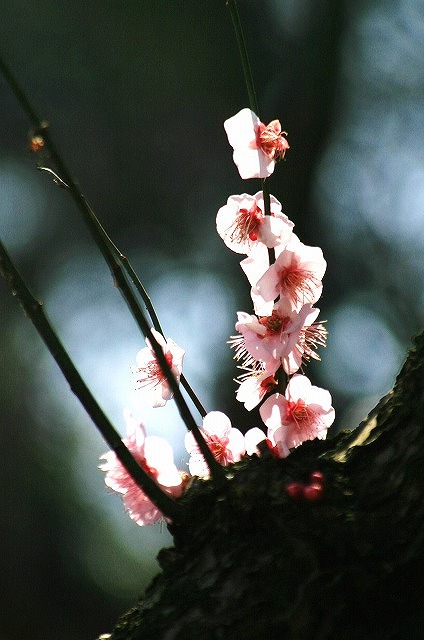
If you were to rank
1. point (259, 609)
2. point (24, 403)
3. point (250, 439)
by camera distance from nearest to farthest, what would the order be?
point (259, 609) < point (250, 439) < point (24, 403)

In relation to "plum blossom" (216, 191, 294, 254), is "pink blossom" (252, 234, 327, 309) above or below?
below

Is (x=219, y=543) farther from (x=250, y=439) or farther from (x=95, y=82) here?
(x=95, y=82)

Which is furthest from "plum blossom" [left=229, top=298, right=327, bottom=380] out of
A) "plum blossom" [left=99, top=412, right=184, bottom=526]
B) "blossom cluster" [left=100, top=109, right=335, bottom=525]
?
"plum blossom" [left=99, top=412, right=184, bottom=526]

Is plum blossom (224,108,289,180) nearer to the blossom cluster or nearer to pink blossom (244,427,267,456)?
the blossom cluster

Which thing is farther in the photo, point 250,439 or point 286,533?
point 250,439

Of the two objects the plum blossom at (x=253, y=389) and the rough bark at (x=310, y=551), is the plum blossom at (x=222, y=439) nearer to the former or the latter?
the plum blossom at (x=253, y=389)

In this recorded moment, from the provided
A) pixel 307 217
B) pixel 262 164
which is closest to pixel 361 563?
pixel 262 164

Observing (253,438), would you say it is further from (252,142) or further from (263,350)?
(252,142)
